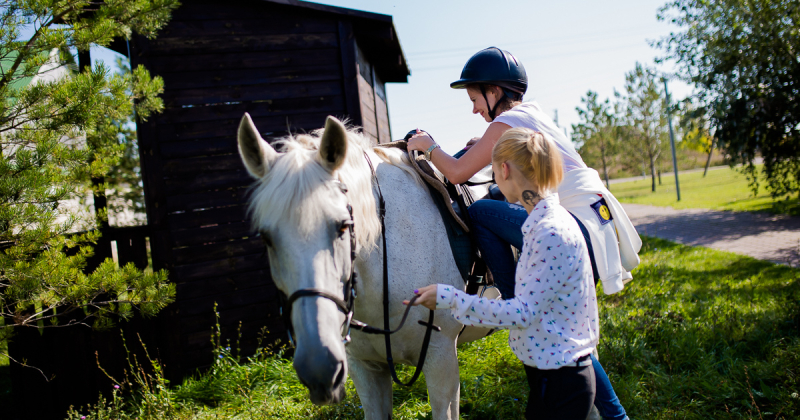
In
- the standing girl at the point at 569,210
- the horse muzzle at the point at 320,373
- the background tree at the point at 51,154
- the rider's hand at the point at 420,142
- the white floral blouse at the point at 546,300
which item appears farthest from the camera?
the background tree at the point at 51,154

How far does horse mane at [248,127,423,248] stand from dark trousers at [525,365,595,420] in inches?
36.2

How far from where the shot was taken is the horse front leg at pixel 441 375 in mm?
2090

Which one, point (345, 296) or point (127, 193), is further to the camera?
point (127, 193)

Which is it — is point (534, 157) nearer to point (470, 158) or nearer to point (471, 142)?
point (470, 158)

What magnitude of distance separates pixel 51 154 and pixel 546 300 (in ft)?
9.85

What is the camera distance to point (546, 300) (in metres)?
1.58

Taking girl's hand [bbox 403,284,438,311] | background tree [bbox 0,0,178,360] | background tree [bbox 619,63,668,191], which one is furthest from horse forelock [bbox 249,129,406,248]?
background tree [bbox 619,63,668,191]

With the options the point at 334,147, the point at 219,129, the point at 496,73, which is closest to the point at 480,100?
the point at 496,73

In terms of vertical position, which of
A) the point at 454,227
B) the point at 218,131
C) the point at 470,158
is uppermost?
the point at 218,131

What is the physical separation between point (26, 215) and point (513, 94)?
3025mm

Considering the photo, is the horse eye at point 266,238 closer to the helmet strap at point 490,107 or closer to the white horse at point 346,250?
the white horse at point 346,250

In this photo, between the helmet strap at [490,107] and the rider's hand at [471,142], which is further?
the rider's hand at [471,142]

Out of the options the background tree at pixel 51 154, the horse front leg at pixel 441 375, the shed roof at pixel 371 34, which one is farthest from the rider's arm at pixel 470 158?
the shed roof at pixel 371 34

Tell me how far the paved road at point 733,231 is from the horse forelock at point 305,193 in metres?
7.35
